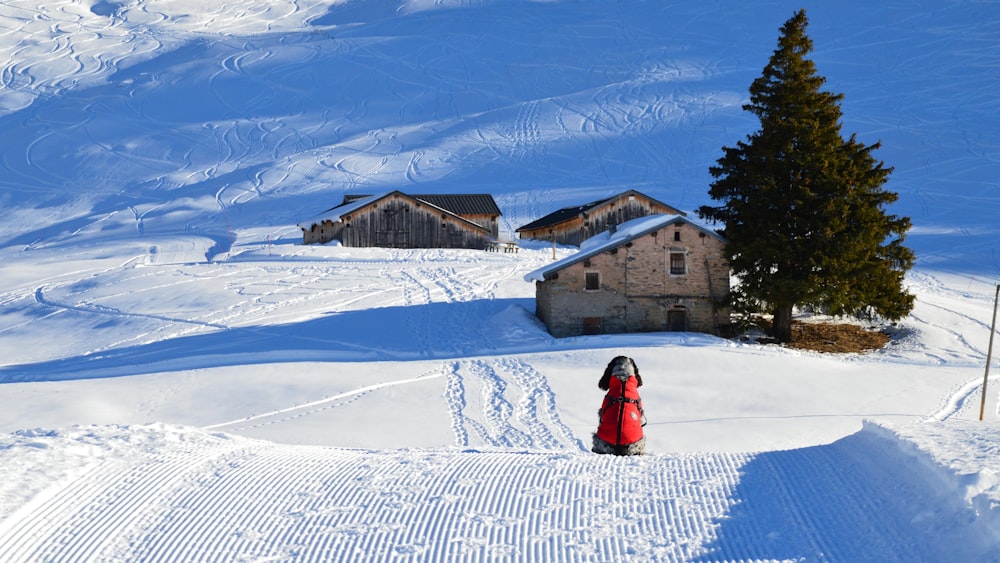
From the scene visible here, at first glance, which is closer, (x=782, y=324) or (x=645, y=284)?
(x=782, y=324)

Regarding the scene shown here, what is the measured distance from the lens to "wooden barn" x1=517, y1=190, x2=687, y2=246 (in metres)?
56.1

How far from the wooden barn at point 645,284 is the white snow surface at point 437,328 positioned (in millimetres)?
1586

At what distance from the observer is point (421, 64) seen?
11050 cm

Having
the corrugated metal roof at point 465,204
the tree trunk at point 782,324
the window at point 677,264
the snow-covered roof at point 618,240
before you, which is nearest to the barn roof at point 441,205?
the corrugated metal roof at point 465,204

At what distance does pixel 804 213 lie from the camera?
29625 millimetres

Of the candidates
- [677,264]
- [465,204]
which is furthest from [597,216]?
[677,264]

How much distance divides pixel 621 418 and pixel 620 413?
2.2 inches

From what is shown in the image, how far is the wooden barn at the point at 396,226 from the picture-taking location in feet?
175

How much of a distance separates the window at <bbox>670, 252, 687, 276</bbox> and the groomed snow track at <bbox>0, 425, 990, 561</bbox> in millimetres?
21621

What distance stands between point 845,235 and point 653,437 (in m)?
12.9

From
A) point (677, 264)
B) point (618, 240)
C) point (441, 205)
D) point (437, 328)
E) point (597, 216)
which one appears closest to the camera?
point (618, 240)

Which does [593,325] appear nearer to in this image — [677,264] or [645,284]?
[645,284]

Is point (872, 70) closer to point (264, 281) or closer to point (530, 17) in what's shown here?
point (530, 17)

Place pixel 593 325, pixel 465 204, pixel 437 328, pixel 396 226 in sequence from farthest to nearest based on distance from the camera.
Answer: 1. pixel 465 204
2. pixel 396 226
3. pixel 437 328
4. pixel 593 325
